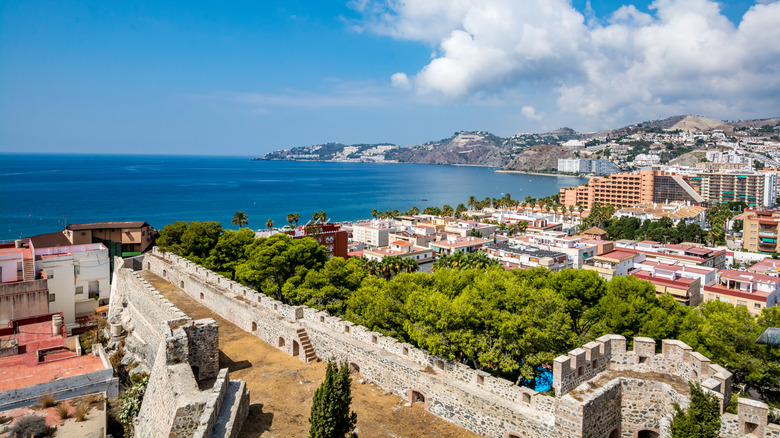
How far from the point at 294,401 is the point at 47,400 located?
9.95 metres

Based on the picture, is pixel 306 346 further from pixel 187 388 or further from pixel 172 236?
pixel 172 236

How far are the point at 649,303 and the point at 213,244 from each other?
25.1 m

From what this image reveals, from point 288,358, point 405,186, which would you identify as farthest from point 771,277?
point 405,186

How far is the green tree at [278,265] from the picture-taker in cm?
2522

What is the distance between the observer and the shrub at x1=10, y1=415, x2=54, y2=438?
559 inches

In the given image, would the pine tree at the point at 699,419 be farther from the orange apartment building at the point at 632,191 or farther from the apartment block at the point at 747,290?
the orange apartment building at the point at 632,191

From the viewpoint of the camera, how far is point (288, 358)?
15.6 meters

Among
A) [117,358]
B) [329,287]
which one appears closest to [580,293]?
[329,287]

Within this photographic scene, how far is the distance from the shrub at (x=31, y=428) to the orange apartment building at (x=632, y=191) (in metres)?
116

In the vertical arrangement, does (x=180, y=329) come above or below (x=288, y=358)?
above

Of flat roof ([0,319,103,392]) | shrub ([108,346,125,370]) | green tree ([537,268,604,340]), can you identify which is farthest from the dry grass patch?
green tree ([537,268,604,340])

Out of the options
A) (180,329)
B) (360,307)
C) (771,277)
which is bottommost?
(771,277)

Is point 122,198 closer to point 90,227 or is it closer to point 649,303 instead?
point 90,227

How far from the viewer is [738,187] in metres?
116
